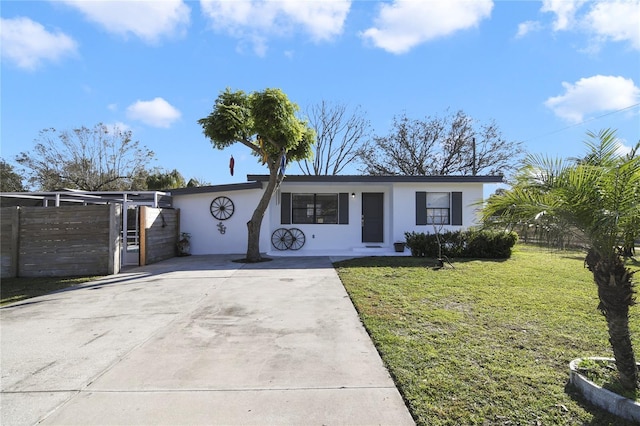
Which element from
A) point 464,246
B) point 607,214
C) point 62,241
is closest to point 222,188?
point 62,241

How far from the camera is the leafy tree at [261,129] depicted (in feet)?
30.5

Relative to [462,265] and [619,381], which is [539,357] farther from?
[462,265]

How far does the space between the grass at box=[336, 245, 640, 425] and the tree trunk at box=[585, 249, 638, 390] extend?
400 millimetres

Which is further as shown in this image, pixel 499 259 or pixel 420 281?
pixel 499 259

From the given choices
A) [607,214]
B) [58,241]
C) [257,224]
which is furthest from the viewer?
[257,224]

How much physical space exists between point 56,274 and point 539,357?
1016 centimetres

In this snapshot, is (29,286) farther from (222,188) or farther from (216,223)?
(222,188)

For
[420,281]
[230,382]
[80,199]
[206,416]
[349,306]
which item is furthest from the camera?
[80,199]

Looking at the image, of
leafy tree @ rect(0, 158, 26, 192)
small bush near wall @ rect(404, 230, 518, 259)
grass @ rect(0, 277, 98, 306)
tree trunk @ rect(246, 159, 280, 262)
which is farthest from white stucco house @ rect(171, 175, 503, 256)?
leafy tree @ rect(0, 158, 26, 192)

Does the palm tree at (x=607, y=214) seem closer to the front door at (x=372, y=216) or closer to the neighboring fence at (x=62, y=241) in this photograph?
the neighboring fence at (x=62, y=241)

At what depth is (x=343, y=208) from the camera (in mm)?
13102

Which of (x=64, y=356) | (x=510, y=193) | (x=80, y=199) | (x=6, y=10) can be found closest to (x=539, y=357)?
(x=510, y=193)

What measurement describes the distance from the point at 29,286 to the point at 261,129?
636 cm

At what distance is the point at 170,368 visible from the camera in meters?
3.26
